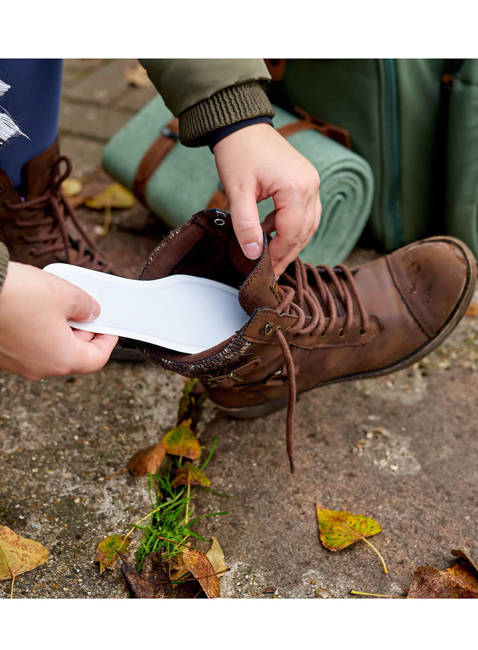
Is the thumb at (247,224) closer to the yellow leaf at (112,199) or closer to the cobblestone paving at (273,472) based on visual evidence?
the cobblestone paving at (273,472)

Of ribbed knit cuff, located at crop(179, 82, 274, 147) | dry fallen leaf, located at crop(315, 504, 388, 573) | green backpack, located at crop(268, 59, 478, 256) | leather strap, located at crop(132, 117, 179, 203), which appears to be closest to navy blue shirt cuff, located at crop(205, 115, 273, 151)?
ribbed knit cuff, located at crop(179, 82, 274, 147)

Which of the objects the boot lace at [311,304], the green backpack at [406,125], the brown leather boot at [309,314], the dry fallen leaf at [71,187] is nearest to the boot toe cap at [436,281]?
the brown leather boot at [309,314]

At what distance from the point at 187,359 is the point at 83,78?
1.93 m

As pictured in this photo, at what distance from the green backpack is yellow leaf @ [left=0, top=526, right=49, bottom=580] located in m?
1.16

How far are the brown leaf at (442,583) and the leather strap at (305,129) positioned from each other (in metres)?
0.93

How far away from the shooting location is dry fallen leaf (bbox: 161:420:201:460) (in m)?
1.21

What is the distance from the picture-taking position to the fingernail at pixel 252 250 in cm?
101

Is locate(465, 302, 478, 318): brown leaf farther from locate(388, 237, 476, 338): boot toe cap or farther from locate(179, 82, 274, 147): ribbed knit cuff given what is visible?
locate(179, 82, 274, 147): ribbed knit cuff

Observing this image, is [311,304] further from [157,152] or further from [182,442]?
[157,152]

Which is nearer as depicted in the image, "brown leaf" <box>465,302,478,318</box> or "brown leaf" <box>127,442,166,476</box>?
"brown leaf" <box>127,442,166,476</box>

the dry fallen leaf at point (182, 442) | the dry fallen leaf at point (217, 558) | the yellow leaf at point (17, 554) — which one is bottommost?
the dry fallen leaf at point (217, 558)

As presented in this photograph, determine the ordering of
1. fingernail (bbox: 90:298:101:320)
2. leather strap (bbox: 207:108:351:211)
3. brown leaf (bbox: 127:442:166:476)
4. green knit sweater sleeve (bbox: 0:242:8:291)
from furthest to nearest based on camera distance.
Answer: leather strap (bbox: 207:108:351:211) < brown leaf (bbox: 127:442:166:476) < fingernail (bbox: 90:298:101:320) < green knit sweater sleeve (bbox: 0:242:8:291)

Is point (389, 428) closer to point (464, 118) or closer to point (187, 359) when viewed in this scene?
point (187, 359)

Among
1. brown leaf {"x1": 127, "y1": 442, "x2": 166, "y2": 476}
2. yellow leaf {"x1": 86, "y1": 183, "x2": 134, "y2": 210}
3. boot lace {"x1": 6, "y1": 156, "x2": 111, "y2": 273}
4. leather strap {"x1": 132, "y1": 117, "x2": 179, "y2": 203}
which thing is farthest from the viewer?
yellow leaf {"x1": 86, "y1": 183, "x2": 134, "y2": 210}
